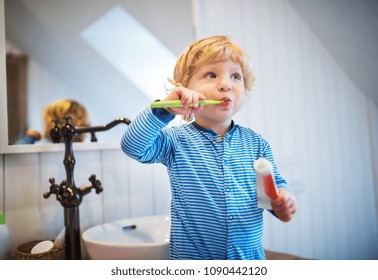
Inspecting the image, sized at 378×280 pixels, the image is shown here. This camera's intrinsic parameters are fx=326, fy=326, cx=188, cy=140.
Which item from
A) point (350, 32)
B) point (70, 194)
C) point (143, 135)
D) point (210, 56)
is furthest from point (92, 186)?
point (350, 32)

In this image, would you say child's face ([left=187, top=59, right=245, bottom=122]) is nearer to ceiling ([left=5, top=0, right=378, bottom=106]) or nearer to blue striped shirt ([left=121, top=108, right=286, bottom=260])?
blue striped shirt ([left=121, top=108, right=286, bottom=260])

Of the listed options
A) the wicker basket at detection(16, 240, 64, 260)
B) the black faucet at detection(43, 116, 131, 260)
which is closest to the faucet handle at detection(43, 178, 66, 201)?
the black faucet at detection(43, 116, 131, 260)

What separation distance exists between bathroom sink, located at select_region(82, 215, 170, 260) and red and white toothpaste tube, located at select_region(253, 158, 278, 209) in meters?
0.21

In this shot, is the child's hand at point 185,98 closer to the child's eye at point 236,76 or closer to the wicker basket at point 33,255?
the child's eye at point 236,76

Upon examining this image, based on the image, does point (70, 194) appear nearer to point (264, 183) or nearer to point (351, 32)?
point (264, 183)

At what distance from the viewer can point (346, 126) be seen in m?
0.63

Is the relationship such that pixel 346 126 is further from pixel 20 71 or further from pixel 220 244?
pixel 20 71

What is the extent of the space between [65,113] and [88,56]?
15 cm

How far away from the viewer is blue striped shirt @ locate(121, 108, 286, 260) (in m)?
0.50

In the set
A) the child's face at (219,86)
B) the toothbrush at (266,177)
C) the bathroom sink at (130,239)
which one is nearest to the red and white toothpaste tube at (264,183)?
the toothbrush at (266,177)

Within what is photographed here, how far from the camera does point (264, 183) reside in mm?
461

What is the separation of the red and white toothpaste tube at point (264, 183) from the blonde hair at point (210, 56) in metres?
0.18

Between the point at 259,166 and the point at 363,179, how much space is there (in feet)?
0.99
